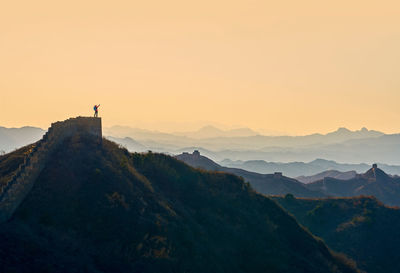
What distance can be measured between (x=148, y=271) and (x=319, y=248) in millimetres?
32017

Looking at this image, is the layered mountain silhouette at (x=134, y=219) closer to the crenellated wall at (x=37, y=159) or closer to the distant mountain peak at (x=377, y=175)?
the crenellated wall at (x=37, y=159)

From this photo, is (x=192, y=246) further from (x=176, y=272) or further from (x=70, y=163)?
(x=70, y=163)

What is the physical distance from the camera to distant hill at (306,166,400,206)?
17375cm

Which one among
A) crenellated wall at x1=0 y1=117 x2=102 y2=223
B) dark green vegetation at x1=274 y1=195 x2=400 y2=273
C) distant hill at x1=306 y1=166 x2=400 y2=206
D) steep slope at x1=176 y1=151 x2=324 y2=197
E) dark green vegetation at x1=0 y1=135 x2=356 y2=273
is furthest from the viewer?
distant hill at x1=306 y1=166 x2=400 y2=206

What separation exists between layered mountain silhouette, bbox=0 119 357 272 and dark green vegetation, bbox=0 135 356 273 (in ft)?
0.31

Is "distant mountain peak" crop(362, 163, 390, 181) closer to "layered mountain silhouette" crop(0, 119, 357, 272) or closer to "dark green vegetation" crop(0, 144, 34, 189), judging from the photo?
"layered mountain silhouette" crop(0, 119, 357, 272)

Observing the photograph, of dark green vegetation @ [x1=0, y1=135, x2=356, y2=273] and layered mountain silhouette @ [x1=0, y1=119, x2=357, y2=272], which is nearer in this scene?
dark green vegetation @ [x1=0, y1=135, x2=356, y2=273]

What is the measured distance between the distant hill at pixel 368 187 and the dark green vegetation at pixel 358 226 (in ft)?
254

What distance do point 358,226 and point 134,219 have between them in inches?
2367

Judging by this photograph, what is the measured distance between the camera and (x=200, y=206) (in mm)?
57031

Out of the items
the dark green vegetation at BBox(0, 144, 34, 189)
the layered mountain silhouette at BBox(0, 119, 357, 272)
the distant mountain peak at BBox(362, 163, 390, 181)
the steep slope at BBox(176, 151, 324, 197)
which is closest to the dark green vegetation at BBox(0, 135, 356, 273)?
the layered mountain silhouette at BBox(0, 119, 357, 272)

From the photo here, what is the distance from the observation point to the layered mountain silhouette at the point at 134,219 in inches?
1410

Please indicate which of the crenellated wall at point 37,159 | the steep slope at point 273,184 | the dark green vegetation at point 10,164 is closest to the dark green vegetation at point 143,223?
the dark green vegetation at point 10,164

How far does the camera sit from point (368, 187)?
181m
